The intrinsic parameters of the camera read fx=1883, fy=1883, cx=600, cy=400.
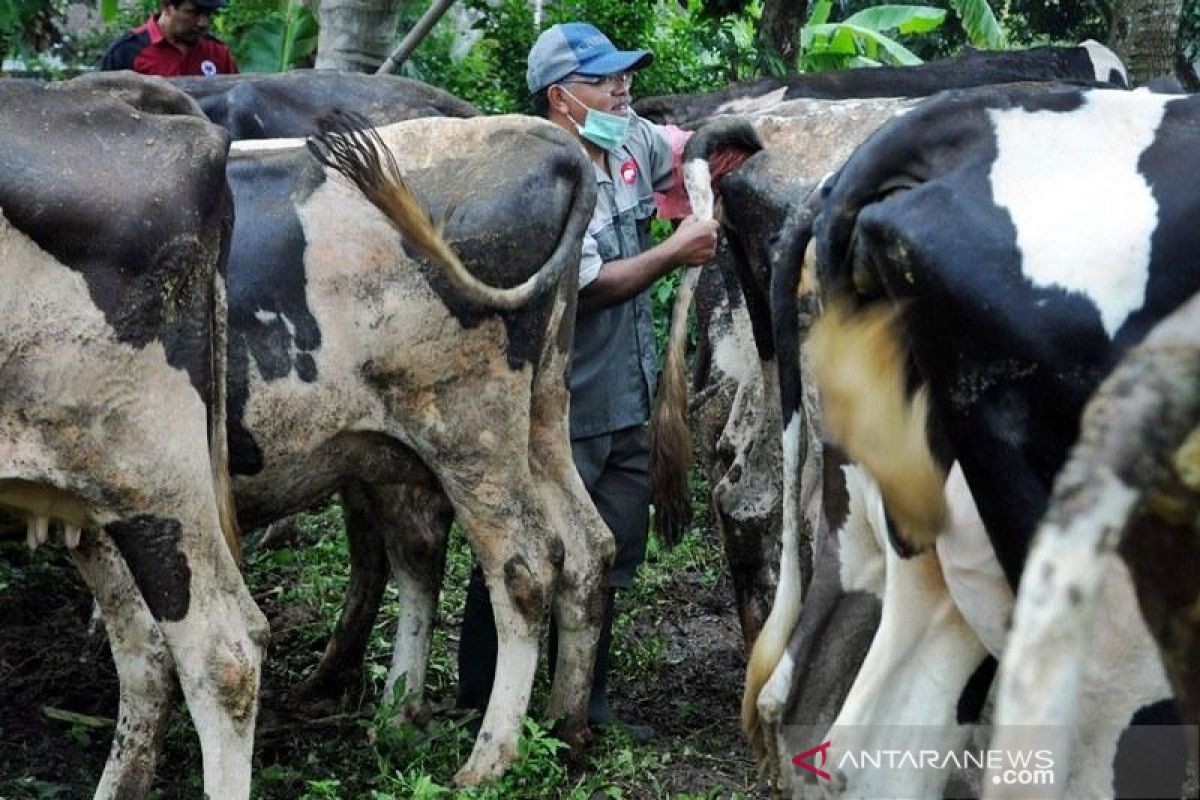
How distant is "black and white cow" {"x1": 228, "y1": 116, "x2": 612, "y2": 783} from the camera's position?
18.7 ft

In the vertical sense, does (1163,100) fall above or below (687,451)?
above

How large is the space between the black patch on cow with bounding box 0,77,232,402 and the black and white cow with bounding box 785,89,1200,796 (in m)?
1.84

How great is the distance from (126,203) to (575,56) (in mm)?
2105

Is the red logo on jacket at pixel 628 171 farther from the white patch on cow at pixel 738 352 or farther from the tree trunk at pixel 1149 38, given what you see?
the tree trunk at pixel 1149 38

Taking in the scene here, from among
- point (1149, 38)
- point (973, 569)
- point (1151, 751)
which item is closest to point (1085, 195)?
point (973, 569)

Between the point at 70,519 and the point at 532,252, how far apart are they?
1.72 metres

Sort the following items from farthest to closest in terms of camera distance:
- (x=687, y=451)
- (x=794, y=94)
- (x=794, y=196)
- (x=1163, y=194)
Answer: (x=794, y=94)
(x=687, y=451)
(x=794, y=196)
(x=1163, y=194)

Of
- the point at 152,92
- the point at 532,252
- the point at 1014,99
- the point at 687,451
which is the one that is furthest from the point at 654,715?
the point at 1014,99

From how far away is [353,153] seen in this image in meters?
5.61

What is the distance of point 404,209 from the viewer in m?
5.53

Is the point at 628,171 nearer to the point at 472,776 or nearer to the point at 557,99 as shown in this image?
the point at 557,99

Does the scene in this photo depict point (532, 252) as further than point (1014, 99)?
Yes

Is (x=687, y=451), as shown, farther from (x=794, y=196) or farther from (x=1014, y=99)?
(x=1014, y=99)

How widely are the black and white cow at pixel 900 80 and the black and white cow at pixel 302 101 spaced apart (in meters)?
0.92
